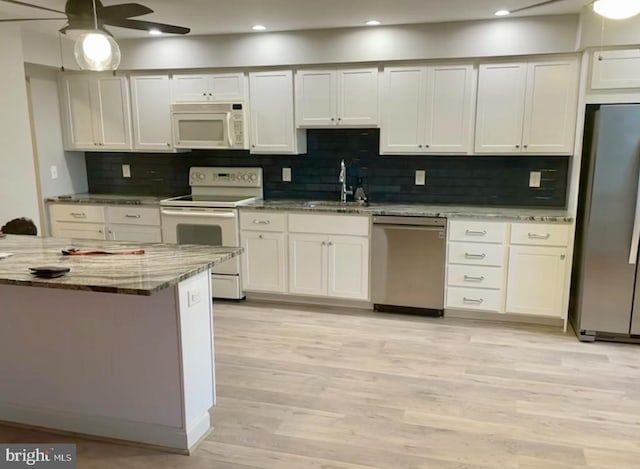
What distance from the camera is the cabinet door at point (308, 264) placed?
4.36m

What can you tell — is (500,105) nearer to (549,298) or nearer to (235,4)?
(549,298)

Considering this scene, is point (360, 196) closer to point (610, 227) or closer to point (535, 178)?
point (535, 178)

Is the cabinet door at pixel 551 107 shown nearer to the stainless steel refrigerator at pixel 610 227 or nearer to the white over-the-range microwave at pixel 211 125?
the stainless steel refrigerator at pixel 610 227

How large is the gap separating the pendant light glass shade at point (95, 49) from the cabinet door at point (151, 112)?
226 cm

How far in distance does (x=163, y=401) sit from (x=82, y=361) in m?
0.46

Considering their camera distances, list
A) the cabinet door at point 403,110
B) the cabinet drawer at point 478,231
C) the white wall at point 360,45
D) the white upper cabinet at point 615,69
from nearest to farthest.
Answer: the white upper cabinet at point 615,69 < the white wall at point 360,45 < the cabinet drawer at point 478,231 < the cabinet door at point 403,110

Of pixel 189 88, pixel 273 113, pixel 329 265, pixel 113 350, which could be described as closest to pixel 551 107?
pixel 329 265

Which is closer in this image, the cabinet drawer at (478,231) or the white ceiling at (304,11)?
the white ceiling at (304,11)

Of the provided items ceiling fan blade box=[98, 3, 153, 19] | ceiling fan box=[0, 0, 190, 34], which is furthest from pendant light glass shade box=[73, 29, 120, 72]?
ceiling fan blade box=[98, 3, 153, 19]

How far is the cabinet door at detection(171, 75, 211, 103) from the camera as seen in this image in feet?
15.1

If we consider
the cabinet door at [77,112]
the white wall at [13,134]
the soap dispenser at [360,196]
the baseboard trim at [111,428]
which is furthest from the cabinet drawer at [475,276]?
the cabinet door at [77,112]

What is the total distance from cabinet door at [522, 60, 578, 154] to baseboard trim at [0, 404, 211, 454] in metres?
3.16

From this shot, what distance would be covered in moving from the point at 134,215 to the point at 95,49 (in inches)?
99.7

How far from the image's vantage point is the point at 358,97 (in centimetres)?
428
